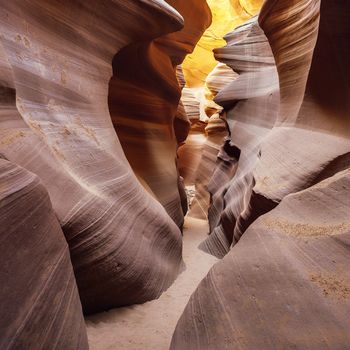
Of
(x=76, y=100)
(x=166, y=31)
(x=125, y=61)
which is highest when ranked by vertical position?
(x=166, y=31)

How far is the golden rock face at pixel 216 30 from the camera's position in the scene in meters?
15.4

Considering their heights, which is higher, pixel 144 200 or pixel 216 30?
pixel 216 30

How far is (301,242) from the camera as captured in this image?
1819 millimetres

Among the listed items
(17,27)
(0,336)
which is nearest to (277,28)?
(17,27)

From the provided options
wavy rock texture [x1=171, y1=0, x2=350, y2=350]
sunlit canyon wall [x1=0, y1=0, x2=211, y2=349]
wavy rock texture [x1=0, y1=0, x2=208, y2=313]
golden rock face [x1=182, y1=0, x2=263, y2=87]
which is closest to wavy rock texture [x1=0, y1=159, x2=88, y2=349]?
sunlit canyon wall [x1=0, y1=0, x2=211, y2=349]

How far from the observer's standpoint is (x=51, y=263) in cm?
161

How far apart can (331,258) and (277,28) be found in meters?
3.42

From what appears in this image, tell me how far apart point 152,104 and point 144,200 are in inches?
104

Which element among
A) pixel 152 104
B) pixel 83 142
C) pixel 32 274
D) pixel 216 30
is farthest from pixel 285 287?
pixel 216 30

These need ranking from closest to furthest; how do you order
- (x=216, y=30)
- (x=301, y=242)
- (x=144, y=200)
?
1. (x=301, y=242)
2. (x=144, y=200)
3. (x=216, y=30)

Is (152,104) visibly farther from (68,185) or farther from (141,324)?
(141,324)

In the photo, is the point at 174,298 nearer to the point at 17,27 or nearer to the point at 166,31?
the point at 17,27

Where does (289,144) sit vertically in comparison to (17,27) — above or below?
below

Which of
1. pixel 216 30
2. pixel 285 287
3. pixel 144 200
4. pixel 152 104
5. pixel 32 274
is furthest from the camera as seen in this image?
Answer: pixel 216 30
